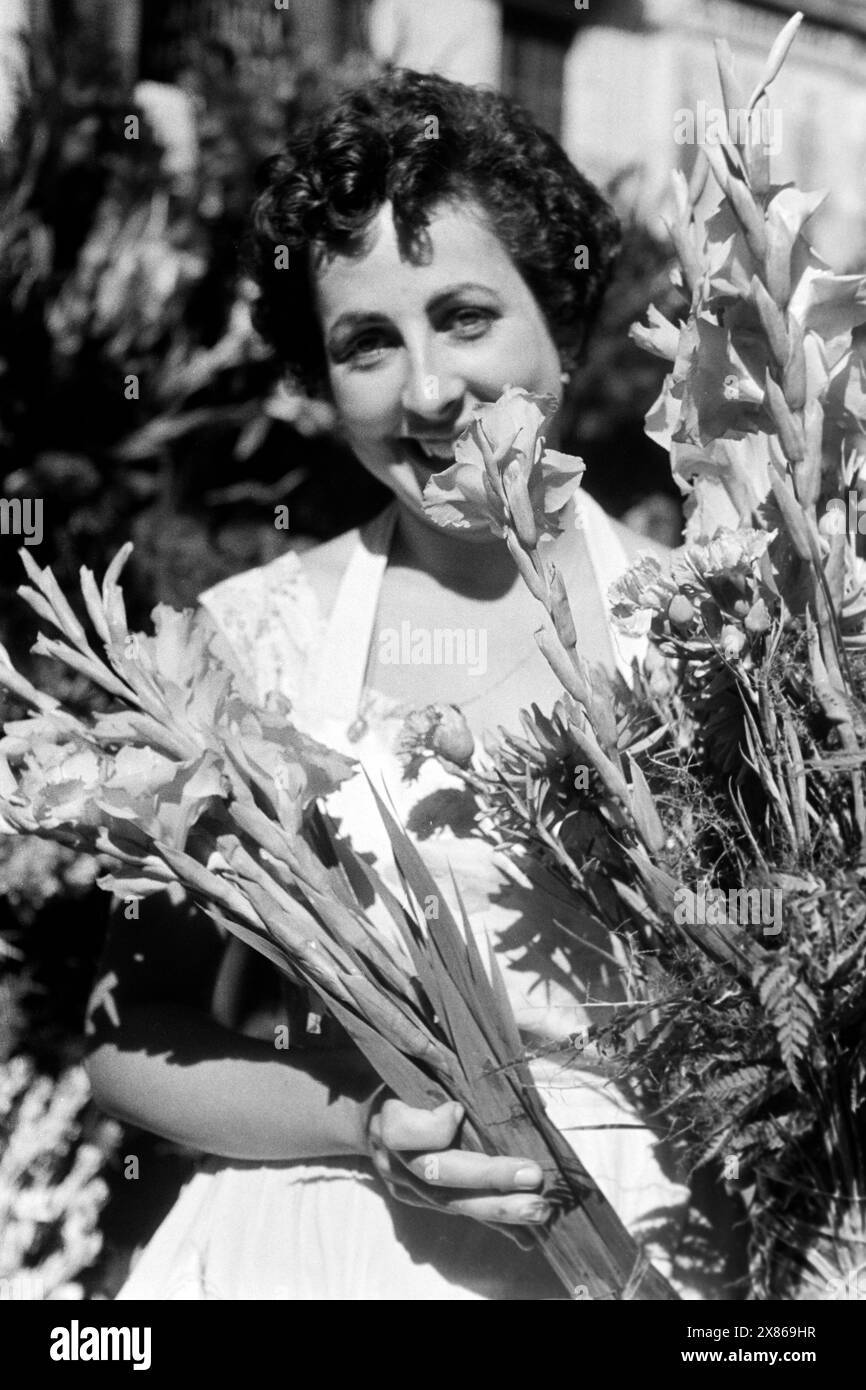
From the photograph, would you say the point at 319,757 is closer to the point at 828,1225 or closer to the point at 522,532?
the point at 522,532

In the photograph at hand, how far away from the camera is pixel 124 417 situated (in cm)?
209

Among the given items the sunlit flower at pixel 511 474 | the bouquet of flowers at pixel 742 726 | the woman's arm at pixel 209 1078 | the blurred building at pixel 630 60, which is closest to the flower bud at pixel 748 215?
the bouquet of flowers at pixel 742 726

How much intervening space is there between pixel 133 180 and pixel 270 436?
418mm

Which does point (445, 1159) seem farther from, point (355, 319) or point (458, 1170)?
point (355, 319)

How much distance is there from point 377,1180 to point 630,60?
77.6 inches

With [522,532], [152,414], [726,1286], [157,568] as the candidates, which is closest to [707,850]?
[522,532]

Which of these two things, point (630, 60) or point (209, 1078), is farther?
point (630, 60)

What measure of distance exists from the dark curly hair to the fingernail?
72 centimetres

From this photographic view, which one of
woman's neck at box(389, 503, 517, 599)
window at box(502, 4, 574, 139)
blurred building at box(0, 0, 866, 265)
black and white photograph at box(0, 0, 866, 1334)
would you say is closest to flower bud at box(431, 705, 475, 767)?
black and white photograph at box(0, 0, 866, 1334)

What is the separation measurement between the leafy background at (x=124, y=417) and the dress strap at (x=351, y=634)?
1.27 feet

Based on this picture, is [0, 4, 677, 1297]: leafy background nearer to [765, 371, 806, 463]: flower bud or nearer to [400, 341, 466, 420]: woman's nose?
[400, 341, 466, 420]: woman's nose

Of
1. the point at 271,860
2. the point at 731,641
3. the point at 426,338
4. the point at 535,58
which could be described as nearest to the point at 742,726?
the point at 731,641

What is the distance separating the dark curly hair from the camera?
4.28 ft

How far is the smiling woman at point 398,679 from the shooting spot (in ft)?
4.01
